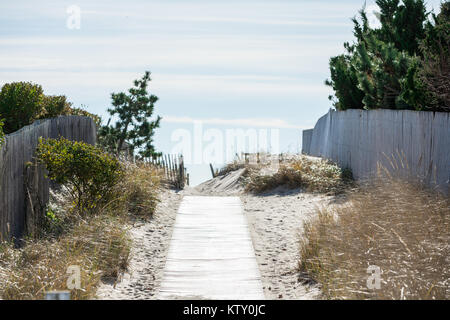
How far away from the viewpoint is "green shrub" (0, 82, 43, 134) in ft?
43.7

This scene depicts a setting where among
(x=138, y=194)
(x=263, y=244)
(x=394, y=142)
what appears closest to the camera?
(x=263, y=244)

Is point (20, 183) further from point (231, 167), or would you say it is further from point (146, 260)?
point (231, 167)

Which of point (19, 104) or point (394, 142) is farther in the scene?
point (19, 104)

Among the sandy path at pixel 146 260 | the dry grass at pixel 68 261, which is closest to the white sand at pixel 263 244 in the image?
the sandy path at pixel 146 260

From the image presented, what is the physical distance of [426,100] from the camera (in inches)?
481

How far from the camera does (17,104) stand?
525 inches

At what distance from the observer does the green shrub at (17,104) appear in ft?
43.7

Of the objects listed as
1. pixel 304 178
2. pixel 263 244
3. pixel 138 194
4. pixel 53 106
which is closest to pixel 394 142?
pixel 304 178

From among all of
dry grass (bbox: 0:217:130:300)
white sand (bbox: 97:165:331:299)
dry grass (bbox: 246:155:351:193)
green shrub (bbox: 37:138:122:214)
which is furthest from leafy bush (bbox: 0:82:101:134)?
dry grass (bbox: 246:155:351:193)

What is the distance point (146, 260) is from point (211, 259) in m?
1.06

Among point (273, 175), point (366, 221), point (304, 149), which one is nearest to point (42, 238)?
point (366, 221)

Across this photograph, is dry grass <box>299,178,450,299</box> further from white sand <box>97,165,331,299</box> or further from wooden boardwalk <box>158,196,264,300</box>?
wooden boardwalk <box>158,196,264,300</box>

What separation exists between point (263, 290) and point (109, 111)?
56.0 ft
